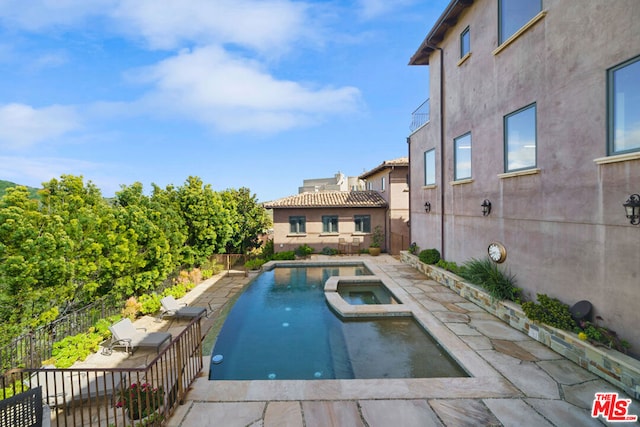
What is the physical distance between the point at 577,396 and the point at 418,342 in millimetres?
3189

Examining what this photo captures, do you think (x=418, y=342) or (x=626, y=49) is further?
(x=418, y=342)

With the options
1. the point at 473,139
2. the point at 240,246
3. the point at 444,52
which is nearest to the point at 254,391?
the point at 473,139

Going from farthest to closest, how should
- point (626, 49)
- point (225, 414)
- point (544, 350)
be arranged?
point (544, 350)
point (626, 49)
point (225, 414)

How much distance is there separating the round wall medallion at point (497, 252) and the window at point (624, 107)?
390cm

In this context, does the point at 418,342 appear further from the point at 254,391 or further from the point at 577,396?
the point at 254,391

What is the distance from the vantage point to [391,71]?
1878cm

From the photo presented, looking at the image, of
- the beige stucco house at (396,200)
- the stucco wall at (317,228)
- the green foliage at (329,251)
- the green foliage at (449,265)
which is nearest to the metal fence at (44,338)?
the green foliage at (449,265)

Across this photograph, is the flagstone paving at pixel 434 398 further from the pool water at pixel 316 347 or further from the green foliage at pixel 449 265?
the green foliage at pixel 449 265

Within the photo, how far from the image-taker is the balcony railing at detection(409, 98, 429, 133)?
14945 mm

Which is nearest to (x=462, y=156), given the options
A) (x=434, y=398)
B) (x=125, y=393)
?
(x=434, y=398)

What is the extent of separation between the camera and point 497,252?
890 centimetres

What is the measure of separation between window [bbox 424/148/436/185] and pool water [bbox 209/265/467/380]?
7637 millimetres

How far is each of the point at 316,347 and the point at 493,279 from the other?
18.5ft

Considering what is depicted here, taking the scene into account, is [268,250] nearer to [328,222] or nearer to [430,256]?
[328,222]
